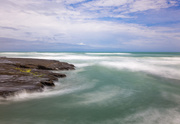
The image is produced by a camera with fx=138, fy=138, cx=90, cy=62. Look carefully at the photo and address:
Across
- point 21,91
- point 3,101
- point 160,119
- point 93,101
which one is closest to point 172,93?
point 160,119

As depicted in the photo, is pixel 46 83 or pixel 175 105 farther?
pixel 46 83

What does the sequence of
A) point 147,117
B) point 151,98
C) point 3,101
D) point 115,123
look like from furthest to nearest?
1. point 151,98
2. point 3,101
3. point 147,117
4. point 115,123

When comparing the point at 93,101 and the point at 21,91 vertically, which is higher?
the point at 21,91

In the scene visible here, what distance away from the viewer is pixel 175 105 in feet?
22.7

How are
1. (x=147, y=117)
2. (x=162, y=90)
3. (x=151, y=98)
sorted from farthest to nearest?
(x=162, y=90) → (x=151, y=98) → (x=147, y=117)

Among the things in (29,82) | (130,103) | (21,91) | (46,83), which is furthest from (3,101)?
(130,103)

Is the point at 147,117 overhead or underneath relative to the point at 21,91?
underneath

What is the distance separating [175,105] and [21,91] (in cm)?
808

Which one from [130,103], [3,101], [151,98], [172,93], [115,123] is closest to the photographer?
[115,123]

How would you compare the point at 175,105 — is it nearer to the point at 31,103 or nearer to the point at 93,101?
the point at 93,101

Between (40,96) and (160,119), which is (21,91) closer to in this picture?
(40,96)

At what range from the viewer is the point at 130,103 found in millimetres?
7309

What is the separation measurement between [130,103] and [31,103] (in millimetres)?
5030

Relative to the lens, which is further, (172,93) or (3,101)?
(172,93)
